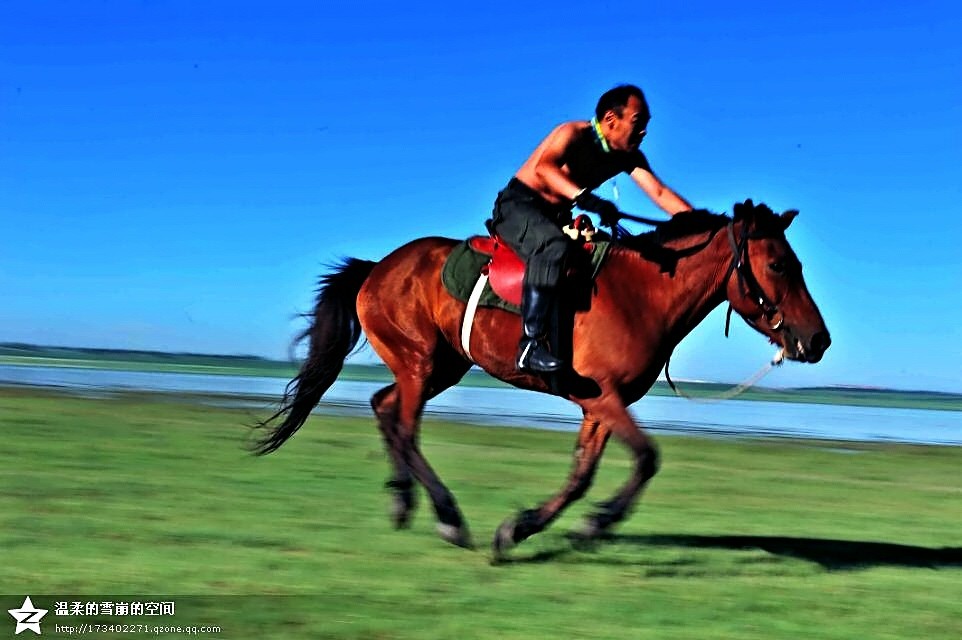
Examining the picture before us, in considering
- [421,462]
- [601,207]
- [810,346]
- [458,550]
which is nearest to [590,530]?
[458,550]

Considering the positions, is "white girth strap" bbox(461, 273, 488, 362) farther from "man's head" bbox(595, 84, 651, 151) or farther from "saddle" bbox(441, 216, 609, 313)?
"man's head" bbox(595, 84, 651, 151)

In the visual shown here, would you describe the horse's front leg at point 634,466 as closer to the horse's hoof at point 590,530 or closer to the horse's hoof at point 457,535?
the horse's hoof at point 590,530

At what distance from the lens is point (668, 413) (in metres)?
36.3

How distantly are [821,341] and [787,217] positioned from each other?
2.85ft

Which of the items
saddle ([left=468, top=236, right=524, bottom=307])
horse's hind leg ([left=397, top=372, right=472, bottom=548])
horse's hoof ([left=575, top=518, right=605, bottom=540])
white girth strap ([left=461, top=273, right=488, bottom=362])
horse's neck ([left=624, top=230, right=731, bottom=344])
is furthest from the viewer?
white girth strap ([left=461, top=273, right=488, bottom=362])

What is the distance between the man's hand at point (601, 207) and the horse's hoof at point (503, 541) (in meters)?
2.20

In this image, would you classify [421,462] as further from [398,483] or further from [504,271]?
[504,271]

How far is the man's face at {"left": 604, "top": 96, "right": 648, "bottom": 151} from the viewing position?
7.79 metres

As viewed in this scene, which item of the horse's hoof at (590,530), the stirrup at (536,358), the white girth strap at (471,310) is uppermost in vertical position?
the white girth strap at (471,310)

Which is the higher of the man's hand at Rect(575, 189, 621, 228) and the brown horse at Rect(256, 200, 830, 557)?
the man's hand at Rect(575, 189, 621, 228)

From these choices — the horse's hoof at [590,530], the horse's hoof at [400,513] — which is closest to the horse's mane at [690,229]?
the horse's hoof at [590,530]

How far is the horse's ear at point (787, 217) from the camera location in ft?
25.4

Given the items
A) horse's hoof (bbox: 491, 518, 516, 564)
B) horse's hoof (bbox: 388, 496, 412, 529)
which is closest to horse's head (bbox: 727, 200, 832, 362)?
horse's hoof (bbox: 491, 518, 516, 564)

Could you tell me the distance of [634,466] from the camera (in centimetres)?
727
